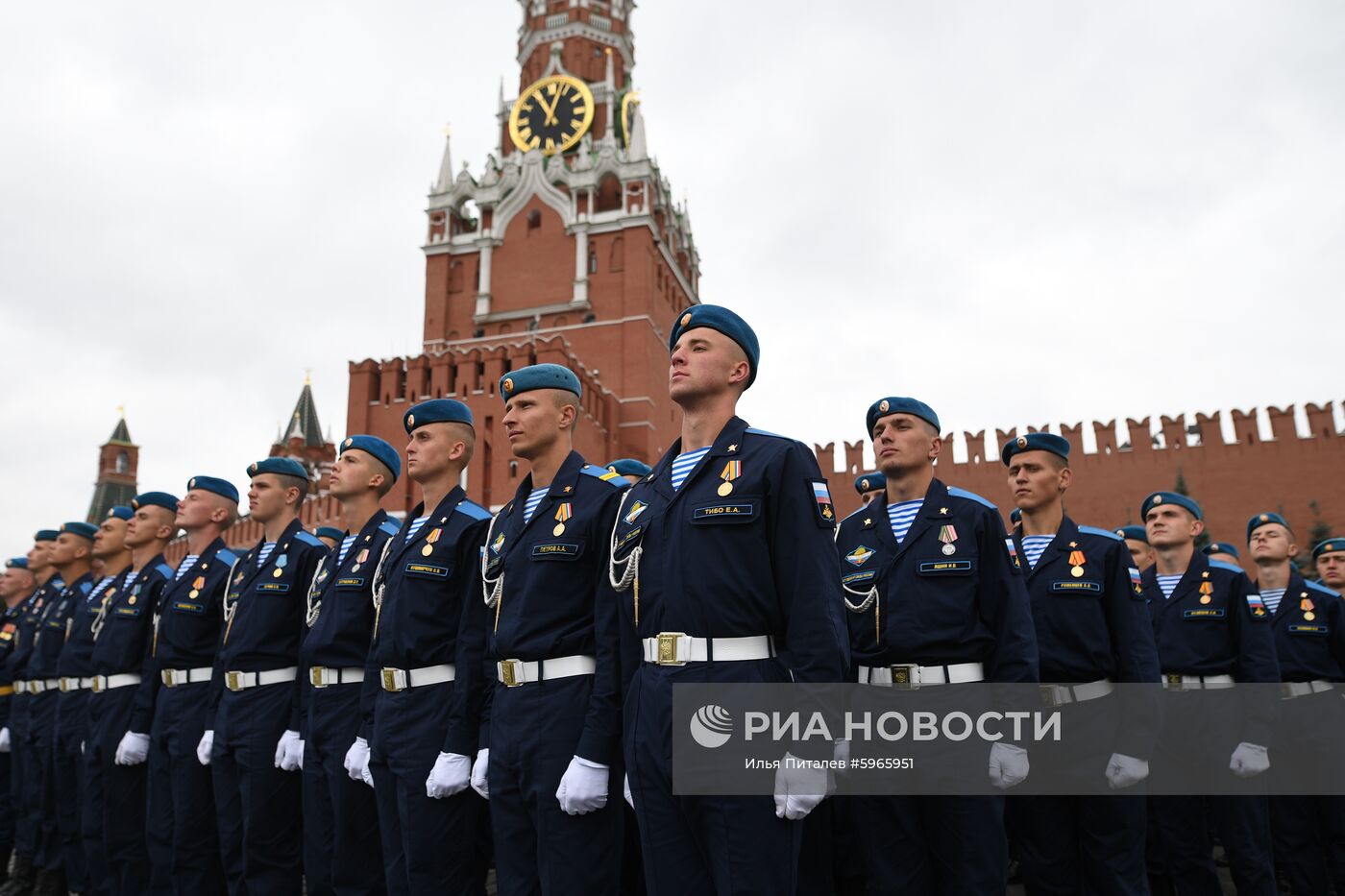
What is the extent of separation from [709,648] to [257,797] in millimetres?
2805

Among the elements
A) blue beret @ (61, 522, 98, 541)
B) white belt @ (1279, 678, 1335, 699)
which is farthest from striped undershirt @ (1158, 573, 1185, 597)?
blue beret @ (61, 522, 98, 541)

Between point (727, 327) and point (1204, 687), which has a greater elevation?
point (727, 327)

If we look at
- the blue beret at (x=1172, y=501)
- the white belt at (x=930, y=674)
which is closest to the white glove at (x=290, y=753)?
the white belt at (x=930, y=674)

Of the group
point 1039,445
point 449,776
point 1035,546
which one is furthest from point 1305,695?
point 449,776

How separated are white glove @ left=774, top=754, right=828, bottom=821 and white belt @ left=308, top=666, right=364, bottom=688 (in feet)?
7.82

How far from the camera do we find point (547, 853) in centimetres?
283

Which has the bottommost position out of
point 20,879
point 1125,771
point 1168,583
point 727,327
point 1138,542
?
point 20,879

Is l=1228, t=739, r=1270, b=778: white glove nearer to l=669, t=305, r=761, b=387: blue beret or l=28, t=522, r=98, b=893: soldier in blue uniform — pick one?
l=669, t=305, r=761, b=387: blue beret

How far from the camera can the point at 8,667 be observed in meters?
7.32

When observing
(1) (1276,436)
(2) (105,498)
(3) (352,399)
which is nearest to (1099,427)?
(1) (1276,436)

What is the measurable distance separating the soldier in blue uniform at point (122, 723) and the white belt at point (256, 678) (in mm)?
935

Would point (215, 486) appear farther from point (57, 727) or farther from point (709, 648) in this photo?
point (709, 648)

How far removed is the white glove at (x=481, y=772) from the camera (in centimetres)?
306

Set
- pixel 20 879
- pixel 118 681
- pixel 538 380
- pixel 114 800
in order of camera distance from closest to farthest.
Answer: pixel 538 380 → pixel 114 800 → pixel 118 681 → pixel 20 879
